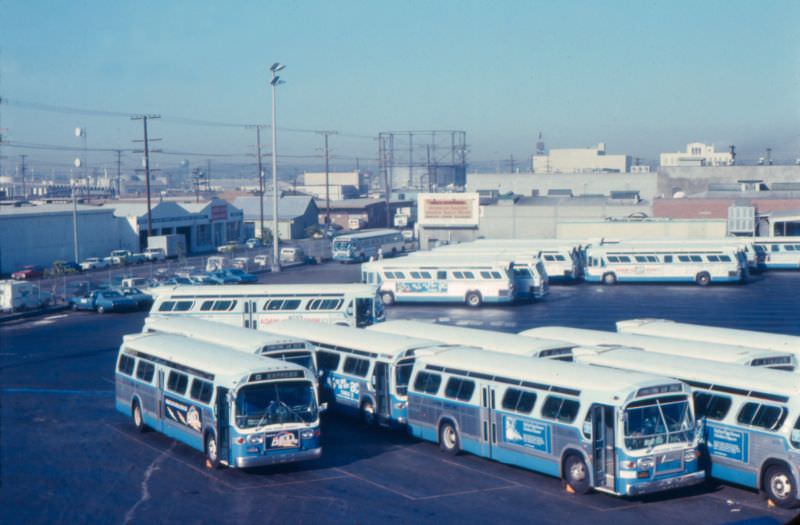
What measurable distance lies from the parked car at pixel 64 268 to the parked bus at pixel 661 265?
1327 inches

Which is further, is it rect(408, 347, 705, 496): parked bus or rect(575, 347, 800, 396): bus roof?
rect(575, 347, 800, 396): bus roof

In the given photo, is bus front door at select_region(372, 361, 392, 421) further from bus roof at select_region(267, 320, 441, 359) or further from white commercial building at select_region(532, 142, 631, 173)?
white commercial building at select_region(532, 142, 631, 173)

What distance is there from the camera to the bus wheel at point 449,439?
1704 centimetres

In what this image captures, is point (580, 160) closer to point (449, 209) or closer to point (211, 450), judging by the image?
point (449, 209)

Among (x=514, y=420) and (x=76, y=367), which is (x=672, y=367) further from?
(x=76, y=367)

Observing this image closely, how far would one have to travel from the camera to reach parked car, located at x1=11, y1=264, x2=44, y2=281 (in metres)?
55.7

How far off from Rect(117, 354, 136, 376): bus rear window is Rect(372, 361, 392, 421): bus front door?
214 inches

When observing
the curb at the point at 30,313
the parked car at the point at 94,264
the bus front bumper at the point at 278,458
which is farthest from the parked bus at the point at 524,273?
the parked car at the point at 94,264

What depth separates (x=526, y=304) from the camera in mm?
41531

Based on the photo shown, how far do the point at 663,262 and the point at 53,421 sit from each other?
116 ft

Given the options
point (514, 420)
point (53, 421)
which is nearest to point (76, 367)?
point (53, 421)

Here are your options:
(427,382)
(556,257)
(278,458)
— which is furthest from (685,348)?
(556,257)

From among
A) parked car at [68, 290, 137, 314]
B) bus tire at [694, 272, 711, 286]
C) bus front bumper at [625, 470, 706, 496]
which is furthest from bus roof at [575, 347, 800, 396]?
bus tire at [694, 272, 711, 286]

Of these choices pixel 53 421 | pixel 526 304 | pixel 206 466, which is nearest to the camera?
pixel 206 466
